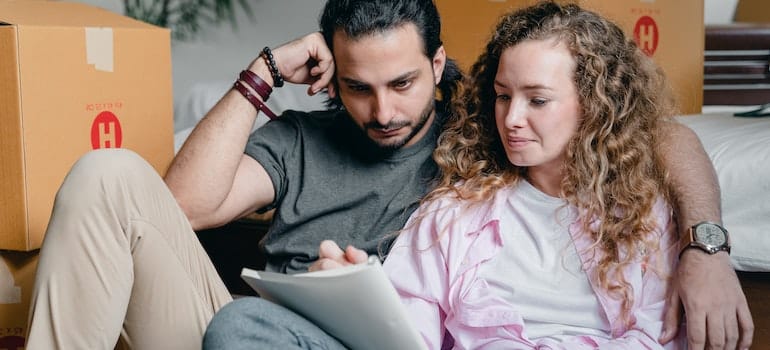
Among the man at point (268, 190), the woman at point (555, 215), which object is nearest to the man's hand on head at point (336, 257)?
the man at point (268, 190)

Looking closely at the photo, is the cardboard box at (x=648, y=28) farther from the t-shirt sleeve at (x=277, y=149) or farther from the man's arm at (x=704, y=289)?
the man's arm at (x=704, y=289)

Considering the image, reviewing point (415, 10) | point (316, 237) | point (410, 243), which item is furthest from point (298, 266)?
point (415, 10)

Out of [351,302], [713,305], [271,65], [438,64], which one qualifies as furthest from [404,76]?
[713,305]

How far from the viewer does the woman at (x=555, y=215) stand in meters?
1.33

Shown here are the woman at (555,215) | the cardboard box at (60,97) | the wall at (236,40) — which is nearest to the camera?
the woman at (555,215)

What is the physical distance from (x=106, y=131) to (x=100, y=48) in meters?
0.14

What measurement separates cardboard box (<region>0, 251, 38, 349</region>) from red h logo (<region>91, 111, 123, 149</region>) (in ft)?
0.69

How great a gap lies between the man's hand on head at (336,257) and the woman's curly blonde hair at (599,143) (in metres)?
0.24

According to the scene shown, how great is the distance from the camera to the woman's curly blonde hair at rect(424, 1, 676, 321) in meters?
1.35

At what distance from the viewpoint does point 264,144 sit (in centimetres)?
162

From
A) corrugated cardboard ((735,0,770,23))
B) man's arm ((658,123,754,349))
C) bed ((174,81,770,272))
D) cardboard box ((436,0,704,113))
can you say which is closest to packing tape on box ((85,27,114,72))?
cardboard box ((436,0,704,113))

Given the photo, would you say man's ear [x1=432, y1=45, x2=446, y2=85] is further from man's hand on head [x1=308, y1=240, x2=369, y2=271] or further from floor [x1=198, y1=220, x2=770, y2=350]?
floor [x1=198, y1=220, x2=770, y2=350]

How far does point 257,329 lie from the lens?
3.77 ft

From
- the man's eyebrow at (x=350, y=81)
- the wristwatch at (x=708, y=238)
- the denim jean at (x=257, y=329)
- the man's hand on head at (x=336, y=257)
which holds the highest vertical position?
the man's eyebrow at (x=350, y=81)
